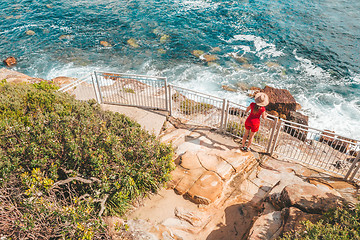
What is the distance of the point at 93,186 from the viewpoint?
5.88 metres

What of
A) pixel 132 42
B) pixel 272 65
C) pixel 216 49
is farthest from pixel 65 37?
pixel 272 65

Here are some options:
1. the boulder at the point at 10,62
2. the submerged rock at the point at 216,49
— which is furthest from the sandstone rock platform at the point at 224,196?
the boulder at the point at 10,62

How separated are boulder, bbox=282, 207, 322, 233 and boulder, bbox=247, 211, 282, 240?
204mm

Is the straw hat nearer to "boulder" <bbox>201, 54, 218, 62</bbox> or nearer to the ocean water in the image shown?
the ocean water

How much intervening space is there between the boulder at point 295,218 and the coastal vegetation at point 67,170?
9.68 feet

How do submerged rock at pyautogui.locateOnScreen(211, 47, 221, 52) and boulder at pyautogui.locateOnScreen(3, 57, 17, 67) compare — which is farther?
submerged rock at pyautogui.locateOnScreen(211, 47, 221, 52)

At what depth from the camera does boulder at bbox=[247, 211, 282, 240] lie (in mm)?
5289

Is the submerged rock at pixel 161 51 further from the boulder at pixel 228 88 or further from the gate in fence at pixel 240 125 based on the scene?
the gate in fence at pixel 240 125

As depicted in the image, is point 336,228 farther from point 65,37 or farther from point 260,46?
point 65,37

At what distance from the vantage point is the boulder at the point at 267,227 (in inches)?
208

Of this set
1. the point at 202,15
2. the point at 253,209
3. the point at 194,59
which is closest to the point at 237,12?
the point at 202,15

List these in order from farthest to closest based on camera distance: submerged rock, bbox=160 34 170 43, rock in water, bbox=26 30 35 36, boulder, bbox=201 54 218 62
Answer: rock in water, bbox=26 30 35 36, submerged rock, bbox=160 34 170 43, boulder, bbox=201 54 218 62

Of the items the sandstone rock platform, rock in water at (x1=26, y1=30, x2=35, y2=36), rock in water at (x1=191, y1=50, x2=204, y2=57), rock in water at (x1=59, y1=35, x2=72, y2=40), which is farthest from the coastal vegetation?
rock in water at (x1=26, y1=30, x2=35, y2=36)

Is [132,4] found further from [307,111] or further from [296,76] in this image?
[307,111]
